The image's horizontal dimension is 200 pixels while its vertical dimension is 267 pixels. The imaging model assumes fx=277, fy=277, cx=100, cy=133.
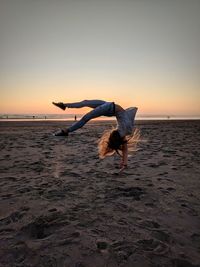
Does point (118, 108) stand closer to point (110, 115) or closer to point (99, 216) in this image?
point (110, 115)

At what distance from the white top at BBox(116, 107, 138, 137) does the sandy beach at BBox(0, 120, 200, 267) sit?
3.96 feet

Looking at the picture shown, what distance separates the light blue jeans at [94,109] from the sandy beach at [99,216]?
1.36m

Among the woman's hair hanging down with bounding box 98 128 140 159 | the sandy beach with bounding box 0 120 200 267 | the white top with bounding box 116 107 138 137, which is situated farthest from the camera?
the woman's hair hanging down with bounding box 98 128 140 159

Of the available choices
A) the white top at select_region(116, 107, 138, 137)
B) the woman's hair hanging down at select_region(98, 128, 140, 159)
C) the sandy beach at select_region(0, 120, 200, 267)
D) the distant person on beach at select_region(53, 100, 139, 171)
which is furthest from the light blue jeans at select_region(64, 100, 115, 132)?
the sandy beach at select_region(0, 120, 200, 267)

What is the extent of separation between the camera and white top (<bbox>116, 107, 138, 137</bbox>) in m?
6.78

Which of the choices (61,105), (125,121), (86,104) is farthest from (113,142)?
(61,105)

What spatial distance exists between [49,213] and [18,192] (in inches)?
53.4

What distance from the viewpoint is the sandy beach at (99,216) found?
3.30 m

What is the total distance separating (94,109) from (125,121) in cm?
90

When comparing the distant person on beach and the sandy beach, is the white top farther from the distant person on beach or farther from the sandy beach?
the sandy beach

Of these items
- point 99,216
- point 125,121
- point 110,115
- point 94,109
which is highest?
point 94,109

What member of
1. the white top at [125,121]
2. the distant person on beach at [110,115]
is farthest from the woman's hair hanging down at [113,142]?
the white top at [125,121]

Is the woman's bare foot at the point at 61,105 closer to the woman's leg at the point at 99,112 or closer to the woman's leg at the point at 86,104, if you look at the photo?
the woman's leg at the point at 86,104

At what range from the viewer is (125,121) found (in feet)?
22.3
